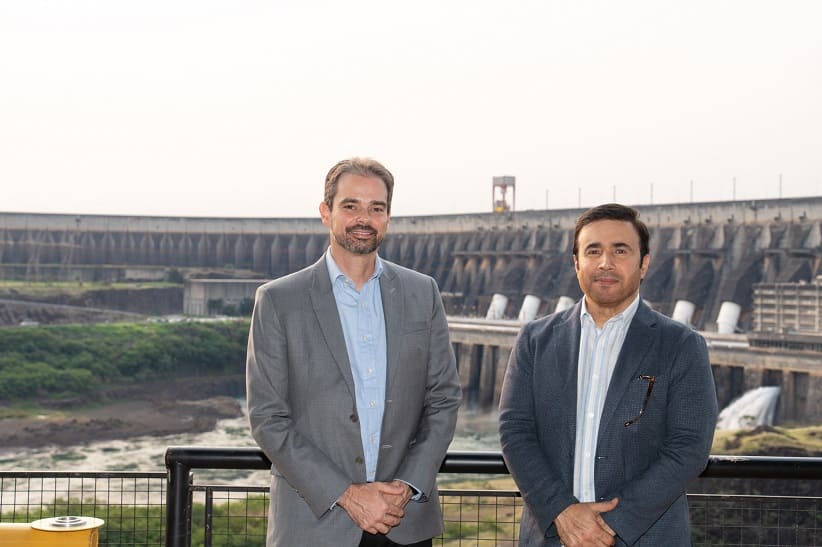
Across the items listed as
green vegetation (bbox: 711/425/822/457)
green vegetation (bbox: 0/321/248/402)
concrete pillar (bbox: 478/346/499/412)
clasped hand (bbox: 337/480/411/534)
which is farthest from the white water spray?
green vegetation (bbox: 0/321/248/402)

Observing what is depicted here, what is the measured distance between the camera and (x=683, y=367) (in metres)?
2.70

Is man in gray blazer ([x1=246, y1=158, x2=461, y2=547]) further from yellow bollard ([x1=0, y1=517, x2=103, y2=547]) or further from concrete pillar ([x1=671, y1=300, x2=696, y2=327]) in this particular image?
concrete pillar ([x1=671, y1=300, x2=696, y2=327])

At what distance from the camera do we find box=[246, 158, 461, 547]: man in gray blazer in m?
2.73

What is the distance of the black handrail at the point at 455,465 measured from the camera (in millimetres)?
3029

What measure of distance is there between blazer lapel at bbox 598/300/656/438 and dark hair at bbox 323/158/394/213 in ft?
2.71

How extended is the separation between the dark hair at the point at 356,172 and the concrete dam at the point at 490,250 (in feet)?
97.4

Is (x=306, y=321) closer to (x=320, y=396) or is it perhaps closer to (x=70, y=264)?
(x=320, y=396)

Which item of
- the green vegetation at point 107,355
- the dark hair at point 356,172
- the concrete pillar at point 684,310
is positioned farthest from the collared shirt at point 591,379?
the green vegetation at point 107,355

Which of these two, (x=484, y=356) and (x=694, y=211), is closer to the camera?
(x=484, y=356)

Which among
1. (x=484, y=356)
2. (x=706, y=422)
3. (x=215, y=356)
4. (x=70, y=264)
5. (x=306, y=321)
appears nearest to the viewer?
(x=706, y=422)

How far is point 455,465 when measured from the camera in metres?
3.07

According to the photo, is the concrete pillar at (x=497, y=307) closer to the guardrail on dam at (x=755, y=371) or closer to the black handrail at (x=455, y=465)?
the guardrail on dam at (x=755, y=371)

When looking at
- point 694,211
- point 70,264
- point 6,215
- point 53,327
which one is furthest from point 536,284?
point 6,215

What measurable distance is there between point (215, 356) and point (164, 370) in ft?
8.29
